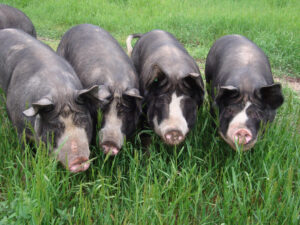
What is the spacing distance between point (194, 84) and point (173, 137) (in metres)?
0.62

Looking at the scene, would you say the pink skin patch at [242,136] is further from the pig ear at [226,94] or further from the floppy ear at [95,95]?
the floppy ear at [95,95]

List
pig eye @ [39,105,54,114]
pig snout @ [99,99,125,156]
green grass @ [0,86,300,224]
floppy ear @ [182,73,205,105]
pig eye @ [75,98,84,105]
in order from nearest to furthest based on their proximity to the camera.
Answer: green grass @ [0,86,300,224] < pig eye @ [39,105,54,114] < pig eye @ [75,98,84,105] < pig snout @ [99,99,125,156] < floppy ear @ [182,73,205,105]

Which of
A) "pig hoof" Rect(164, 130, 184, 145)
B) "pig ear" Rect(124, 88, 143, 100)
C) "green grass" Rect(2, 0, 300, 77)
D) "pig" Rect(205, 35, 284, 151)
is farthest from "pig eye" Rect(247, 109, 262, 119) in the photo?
"green grass" Rect(2, 0, 300, 77)

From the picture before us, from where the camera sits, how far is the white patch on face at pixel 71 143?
2666mm

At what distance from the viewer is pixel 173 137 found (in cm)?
315

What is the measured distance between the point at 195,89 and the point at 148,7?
22.1ft

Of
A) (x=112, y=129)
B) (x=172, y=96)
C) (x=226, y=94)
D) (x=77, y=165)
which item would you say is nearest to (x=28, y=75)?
(x=112, y=129)

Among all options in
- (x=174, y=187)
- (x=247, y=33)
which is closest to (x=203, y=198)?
(x=174, y=187)

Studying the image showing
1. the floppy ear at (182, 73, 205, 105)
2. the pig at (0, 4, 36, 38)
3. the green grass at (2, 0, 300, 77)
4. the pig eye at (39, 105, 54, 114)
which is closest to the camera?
the pig eye at (39, 105, 54, 114)

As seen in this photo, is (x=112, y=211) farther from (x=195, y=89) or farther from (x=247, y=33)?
(x=247, y=33)

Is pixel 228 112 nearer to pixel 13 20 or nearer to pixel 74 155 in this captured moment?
pixel 74 155

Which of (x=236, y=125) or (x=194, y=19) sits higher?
(x=236, y=125)

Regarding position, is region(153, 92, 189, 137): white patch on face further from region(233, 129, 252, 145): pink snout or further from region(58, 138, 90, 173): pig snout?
region(58, 138, 90, 173): pig snout

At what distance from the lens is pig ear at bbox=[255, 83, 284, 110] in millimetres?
3141
